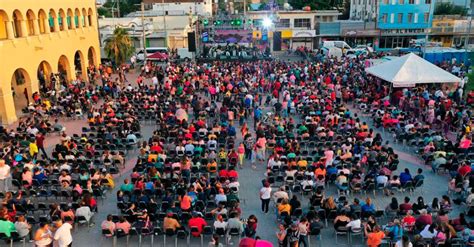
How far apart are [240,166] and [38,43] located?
1932 centimetres

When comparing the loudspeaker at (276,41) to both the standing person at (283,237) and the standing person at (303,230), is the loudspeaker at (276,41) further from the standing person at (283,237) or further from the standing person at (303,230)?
the standing person at (283,237)

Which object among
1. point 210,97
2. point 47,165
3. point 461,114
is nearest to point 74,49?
point 210,97

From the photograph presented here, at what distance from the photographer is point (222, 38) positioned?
63.3 metres

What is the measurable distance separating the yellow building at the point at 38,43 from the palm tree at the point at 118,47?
5.33 feet

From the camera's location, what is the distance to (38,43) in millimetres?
29344

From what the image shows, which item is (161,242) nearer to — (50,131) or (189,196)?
(189,196)

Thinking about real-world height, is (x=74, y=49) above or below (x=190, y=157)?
above

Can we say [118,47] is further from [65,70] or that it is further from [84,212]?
[84,212]

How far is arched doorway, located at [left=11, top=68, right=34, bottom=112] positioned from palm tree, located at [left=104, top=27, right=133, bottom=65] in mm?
9337

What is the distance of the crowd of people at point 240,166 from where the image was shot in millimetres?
12039

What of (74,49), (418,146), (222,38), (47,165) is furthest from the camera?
(222,38)

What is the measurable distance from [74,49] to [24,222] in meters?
26.6

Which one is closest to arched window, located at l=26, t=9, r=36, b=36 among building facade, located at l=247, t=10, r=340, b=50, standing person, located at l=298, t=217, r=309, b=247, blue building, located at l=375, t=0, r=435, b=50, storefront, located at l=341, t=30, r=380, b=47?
standing person, located at l=298, t=217, r=309, b=247

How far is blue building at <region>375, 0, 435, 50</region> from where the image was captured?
2167 inches
